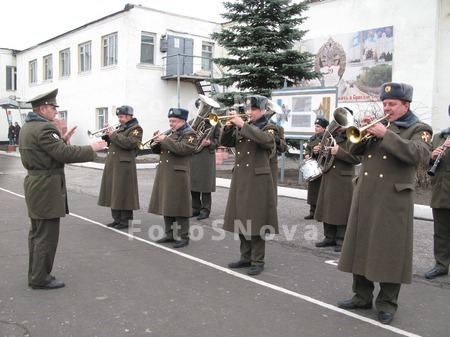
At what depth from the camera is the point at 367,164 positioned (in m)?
4.38

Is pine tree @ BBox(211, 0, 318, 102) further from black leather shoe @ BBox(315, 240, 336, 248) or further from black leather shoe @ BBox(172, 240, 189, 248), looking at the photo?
black leather shoe @ BBox(172, 240, 189, 248)

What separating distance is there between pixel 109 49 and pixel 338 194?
20.6m

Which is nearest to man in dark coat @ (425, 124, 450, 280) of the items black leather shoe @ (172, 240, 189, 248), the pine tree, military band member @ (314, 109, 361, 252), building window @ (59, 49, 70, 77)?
military band member @ (314, 109, 361, 252)

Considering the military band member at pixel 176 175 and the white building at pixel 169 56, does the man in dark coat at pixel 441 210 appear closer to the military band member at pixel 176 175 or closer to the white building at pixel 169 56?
the military band member at pixel 176 175

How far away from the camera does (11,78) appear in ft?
124

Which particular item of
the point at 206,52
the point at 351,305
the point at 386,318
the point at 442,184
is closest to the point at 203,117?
the point at 442,184

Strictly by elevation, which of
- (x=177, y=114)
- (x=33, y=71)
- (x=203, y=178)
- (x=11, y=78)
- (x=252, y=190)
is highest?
(x=33, y=71)

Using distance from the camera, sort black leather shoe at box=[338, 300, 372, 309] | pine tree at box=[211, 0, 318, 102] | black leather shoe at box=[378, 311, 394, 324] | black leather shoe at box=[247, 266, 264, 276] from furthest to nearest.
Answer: pine tree at box=[211, 0, 318, 102] → black leather shoe at box=[247, 266, 264, 276] → black leather shoe at box=[338, 300, 372, 309] → black leather shoe at box=[378, 311, 394, 324]

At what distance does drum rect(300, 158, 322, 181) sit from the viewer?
7797mm

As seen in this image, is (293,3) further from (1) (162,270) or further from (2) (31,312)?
(2) (31,312)

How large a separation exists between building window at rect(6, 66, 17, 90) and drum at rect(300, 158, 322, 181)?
3543cm

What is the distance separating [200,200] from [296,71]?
7.11 meters

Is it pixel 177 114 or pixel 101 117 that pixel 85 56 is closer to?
pixel 101 117

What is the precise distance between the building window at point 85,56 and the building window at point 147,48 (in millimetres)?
4425
